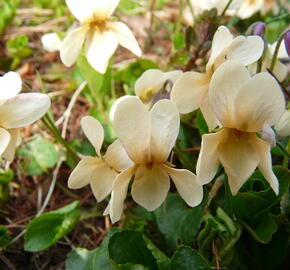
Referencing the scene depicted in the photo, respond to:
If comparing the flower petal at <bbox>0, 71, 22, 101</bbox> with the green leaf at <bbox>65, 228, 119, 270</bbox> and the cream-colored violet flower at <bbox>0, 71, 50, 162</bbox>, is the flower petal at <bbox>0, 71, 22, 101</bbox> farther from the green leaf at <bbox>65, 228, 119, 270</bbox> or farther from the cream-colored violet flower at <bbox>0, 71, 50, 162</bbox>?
the green leaf at <bbox>65, 228, 119, 270</bbox>

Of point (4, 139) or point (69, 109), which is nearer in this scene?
point (4, 139)

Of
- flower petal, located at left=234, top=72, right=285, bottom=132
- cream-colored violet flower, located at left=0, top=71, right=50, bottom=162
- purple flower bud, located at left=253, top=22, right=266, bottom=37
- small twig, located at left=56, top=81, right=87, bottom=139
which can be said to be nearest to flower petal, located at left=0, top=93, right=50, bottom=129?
cream-colored violet flower, located at left=0, top=71, right=50, bottom=162

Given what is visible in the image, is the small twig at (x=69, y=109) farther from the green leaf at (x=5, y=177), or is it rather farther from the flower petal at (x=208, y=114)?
the flower petal at (x=208, y=114)

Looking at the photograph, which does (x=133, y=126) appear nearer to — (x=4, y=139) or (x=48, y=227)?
A: (x=4, y=139)

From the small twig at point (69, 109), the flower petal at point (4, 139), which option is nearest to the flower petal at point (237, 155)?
the flower petal at point (4, 139)

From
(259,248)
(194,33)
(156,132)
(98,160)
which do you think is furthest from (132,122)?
(194,33)

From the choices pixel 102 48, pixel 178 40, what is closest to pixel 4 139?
pixel 102 48
